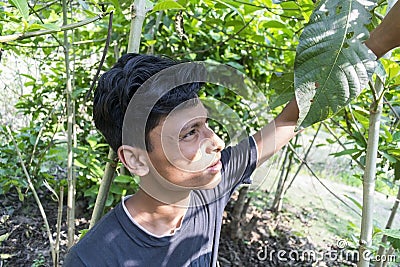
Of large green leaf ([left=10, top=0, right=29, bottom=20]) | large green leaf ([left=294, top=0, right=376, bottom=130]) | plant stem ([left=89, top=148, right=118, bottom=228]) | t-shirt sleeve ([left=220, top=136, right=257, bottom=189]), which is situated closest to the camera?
large green leaf ([left=294, top=0, right=376, bottom=130])

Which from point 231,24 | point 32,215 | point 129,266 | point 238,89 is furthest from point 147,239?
point 32,215

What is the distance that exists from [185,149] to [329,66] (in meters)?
0.38

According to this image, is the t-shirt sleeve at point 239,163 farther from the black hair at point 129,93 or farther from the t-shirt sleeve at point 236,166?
the black hair at point 129,93

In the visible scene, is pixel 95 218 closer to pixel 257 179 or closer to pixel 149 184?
pixel 149 184

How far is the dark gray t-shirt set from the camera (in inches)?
34.6

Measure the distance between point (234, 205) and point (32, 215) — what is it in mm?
1093

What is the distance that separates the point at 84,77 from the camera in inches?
85.0

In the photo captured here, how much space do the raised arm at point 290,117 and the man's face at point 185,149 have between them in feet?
0.67

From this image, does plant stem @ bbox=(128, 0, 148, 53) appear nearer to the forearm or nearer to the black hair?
the black hair

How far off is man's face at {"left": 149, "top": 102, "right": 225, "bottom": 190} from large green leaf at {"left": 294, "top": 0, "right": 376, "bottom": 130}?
362 millimetres

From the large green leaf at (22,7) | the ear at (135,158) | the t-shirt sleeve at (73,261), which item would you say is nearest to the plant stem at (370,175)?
the ear at (135,158)

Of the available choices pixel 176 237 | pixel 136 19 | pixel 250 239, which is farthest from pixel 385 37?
pixel 250 239

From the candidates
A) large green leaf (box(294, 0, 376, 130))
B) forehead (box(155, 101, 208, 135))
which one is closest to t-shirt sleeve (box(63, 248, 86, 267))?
forehead (box(155, 101, 208, 135))

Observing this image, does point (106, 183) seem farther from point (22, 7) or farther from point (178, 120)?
point (22, 7)
